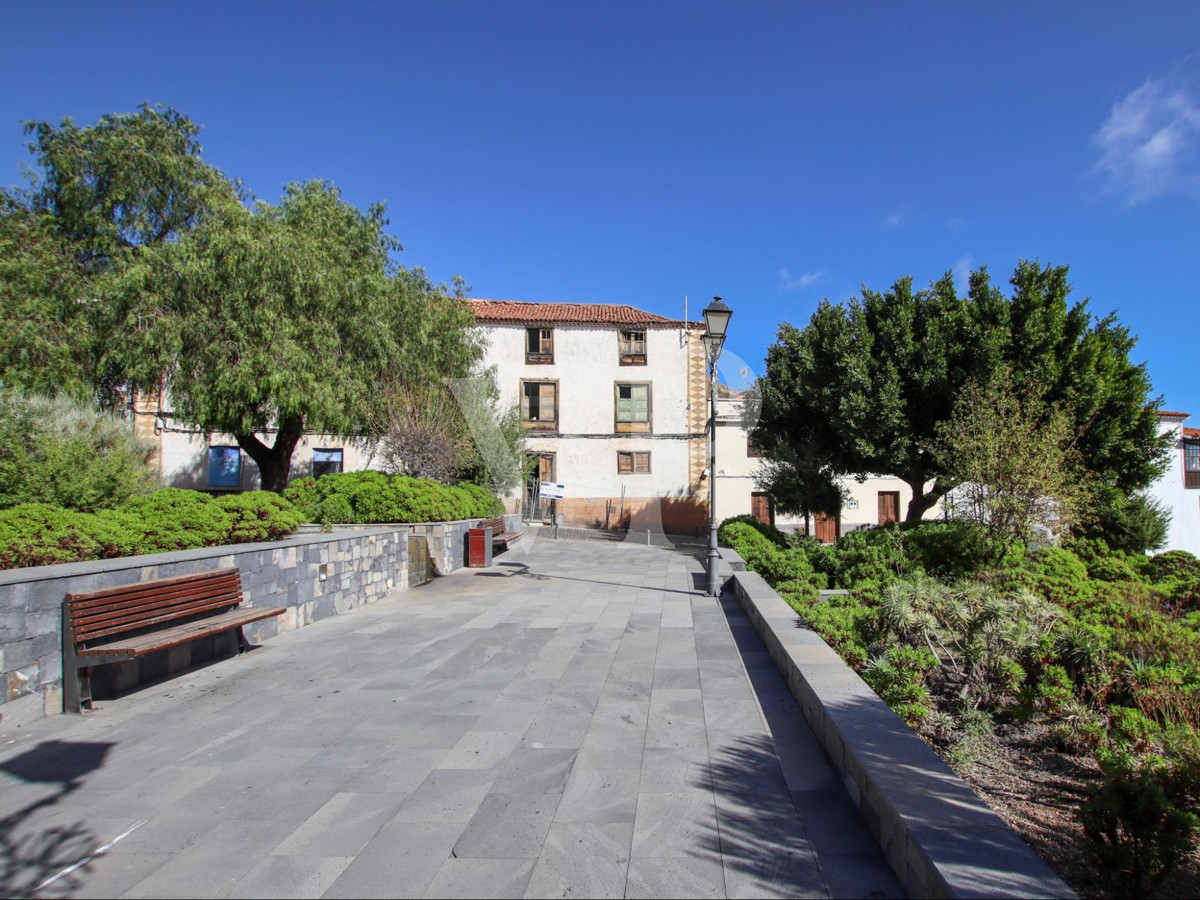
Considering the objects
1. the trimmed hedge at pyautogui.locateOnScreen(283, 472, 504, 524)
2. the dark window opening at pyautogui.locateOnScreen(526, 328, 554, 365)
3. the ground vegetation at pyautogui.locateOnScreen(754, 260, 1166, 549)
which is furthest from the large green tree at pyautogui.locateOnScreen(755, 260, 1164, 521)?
the dark window opening at pyautogui.locateOnScreen(526, 328, 554, 365)

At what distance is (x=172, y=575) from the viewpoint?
5.76m

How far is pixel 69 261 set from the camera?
15.7m

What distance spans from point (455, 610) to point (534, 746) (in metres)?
5.04

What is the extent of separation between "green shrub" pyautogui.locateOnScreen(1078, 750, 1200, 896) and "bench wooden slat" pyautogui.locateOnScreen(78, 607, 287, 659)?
527 cm

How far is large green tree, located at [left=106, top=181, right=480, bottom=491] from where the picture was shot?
13.9 metres

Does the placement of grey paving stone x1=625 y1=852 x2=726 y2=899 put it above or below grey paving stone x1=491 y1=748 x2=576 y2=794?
above

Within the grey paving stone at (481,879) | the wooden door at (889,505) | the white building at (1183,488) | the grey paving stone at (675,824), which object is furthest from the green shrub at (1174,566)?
the white building at (1183,488)

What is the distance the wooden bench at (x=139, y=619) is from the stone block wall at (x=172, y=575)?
0.38 ft

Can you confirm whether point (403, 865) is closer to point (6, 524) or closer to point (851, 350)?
point (6, 524)

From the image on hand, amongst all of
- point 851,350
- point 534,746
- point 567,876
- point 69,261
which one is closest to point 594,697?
point 534,746

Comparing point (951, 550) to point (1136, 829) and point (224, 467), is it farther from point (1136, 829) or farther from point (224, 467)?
point (224, 467)

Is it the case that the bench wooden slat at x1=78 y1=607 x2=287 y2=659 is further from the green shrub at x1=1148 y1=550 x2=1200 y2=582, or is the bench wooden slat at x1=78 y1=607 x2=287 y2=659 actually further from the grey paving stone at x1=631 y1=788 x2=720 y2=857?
the green shrub at x1=1148 y1=550 x2=1200 y2=582

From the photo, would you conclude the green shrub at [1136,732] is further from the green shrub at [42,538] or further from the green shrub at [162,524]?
the green shrub at [162,524]

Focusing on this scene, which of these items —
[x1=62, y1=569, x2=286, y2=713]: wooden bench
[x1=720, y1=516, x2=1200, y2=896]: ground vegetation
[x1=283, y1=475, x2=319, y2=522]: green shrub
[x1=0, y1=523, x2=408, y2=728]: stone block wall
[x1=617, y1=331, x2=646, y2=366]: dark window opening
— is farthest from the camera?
[x1=617, y1=331, x2=646, y2=366]: dark window opening
